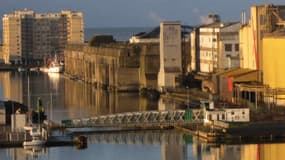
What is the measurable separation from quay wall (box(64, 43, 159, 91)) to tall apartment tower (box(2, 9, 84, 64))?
81.9ft

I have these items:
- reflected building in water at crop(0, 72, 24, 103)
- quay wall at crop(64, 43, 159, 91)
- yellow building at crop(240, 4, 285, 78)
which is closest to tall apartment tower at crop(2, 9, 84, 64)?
reflected building in water at crop(0, 72, 24, 103)

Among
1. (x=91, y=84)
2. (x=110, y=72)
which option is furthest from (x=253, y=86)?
(x=91, y=84)

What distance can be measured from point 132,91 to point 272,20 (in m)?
14.2

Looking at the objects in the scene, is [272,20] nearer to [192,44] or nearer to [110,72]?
[192,44]

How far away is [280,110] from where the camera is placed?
105 ft

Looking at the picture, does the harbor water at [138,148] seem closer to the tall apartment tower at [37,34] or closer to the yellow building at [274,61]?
the yellow building at [274,61]

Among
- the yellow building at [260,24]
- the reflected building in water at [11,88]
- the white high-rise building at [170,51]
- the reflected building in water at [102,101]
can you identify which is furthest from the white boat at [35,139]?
the white high-rise building at [170,51]

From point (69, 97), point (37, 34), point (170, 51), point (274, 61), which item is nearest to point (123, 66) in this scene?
point (170, 51)

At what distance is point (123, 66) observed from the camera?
165 ft

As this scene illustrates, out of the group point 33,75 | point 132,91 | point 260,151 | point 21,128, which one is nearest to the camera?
point 260,151

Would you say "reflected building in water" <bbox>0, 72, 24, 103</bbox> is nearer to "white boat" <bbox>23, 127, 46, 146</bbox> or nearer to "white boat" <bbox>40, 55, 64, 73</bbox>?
"white boat" <bbox>40, 55, 64, 73</bbox>

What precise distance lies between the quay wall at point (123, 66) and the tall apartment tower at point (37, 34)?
24959mm

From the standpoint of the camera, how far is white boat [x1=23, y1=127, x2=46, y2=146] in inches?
1093

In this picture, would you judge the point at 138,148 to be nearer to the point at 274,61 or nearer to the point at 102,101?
the point at 274,61
